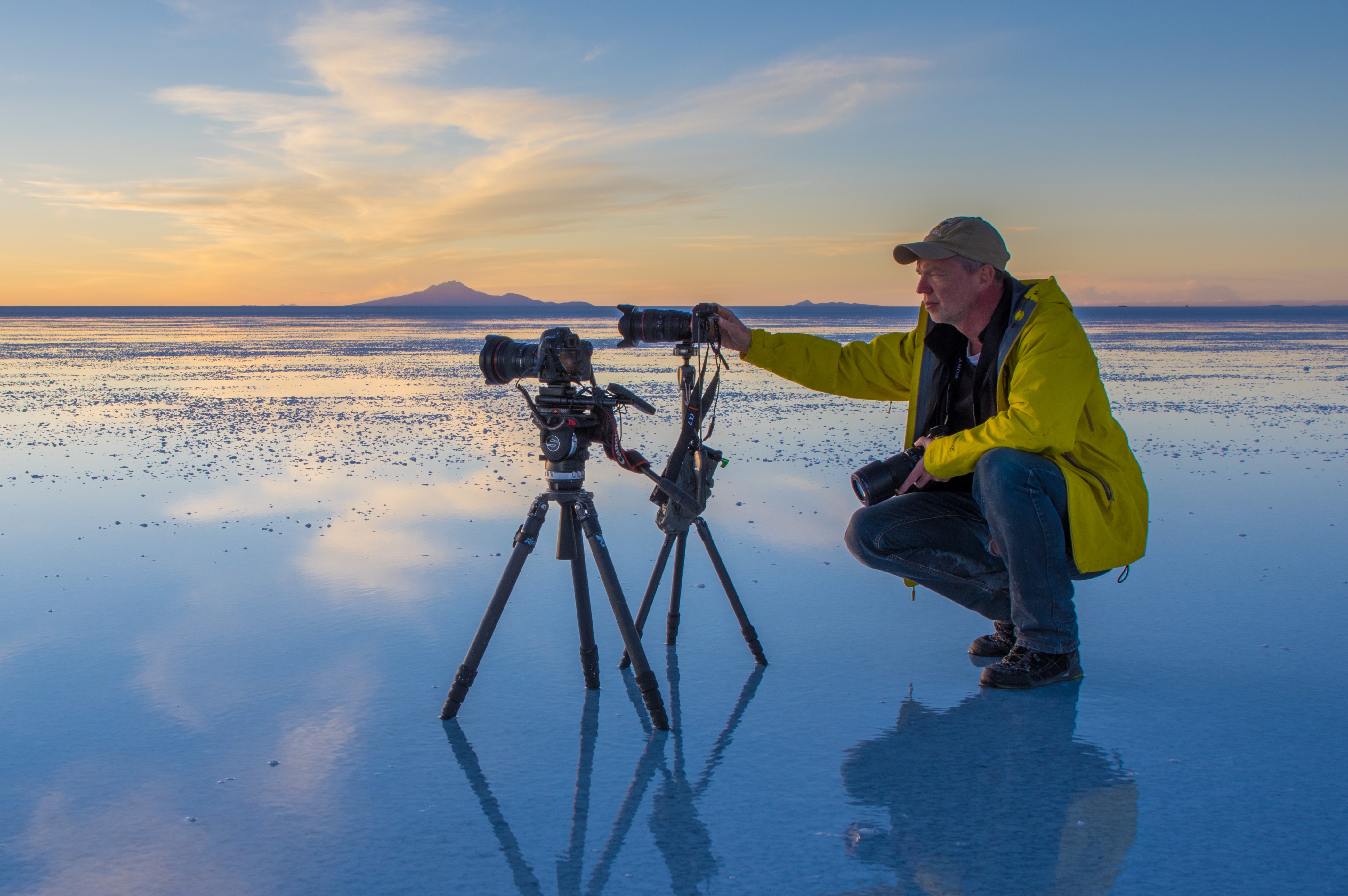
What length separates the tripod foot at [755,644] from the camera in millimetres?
3051

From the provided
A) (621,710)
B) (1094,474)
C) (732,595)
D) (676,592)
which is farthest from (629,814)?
(1094,474)

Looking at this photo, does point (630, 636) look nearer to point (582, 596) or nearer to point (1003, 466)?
point (582, 596)

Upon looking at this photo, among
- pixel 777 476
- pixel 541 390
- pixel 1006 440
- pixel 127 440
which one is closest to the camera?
pixel 541 390

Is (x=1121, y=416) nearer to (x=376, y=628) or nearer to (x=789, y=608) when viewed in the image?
(x=789, y=608)

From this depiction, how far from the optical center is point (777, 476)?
6.34 metres

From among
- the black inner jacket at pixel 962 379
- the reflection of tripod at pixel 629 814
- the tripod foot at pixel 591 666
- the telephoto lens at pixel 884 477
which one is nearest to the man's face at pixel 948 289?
the black inner jacket at pixel 962 379

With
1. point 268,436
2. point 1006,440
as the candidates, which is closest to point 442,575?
point 1006,440

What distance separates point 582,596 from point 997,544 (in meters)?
1.22

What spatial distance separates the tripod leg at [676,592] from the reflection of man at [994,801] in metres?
0.79

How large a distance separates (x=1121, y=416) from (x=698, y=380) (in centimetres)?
750

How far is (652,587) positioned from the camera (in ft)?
10.1

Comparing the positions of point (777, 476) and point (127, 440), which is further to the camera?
point (127, 440)

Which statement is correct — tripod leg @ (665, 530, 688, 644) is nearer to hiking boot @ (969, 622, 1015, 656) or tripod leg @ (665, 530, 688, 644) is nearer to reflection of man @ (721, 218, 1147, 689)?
reflection of man @ (721, 218, 1147, 689)

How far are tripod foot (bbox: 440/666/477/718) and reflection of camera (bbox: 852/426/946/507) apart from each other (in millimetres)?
1274
